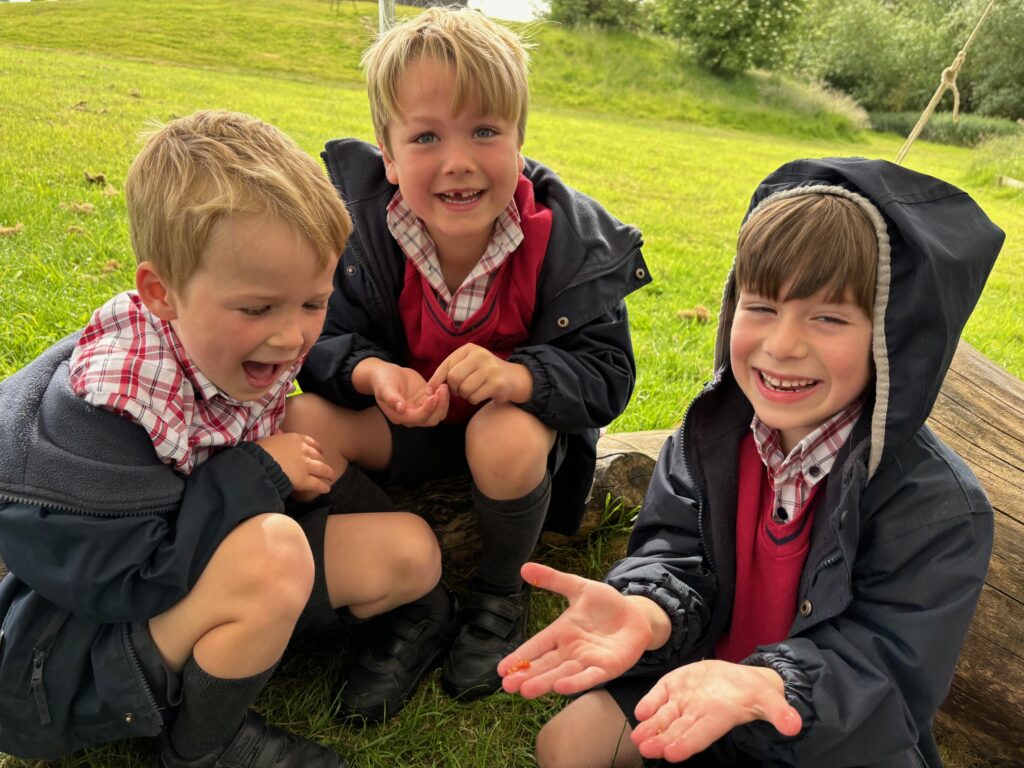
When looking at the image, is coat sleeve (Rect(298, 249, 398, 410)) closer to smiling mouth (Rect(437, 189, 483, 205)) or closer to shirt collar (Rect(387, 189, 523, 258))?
shirt collar (Rect(387, 189, 523, 258))

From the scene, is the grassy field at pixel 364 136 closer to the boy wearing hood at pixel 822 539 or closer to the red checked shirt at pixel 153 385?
the boy wearing hood at pixel 822 539

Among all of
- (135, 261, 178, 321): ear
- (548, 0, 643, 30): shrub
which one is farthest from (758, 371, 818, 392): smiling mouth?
(548, 0, 643, 30): shrub

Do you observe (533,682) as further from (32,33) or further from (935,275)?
(32,33)

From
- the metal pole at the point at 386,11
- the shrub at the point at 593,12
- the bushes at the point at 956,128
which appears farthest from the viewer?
the shrub at the point at 593,12

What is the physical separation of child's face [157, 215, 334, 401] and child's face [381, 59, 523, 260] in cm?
46

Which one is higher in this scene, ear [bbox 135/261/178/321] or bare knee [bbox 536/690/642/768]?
ear [bbox 135/261/178/321]

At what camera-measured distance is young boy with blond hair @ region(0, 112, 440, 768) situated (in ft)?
4.61

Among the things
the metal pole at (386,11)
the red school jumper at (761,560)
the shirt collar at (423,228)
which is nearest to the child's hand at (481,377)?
the shirt collar at (423,228)

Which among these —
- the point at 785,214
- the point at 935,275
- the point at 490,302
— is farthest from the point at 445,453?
the point at 935,275

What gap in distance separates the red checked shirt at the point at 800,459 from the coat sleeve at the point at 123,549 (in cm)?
106

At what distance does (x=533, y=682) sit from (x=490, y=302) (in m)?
0.99

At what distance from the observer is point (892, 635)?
1483 mm

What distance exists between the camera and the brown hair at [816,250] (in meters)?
1.51

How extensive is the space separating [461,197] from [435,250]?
0.58 ft
